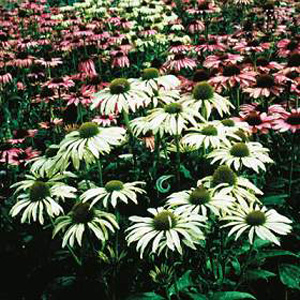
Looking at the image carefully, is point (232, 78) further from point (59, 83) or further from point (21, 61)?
point (21, 61)

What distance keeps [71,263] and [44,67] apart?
3.88 meters

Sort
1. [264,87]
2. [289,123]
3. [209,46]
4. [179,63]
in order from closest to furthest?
[289,123]
[264,87]
[179,63]
[209,46]

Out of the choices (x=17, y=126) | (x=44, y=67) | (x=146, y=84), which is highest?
(x=146, y=84)

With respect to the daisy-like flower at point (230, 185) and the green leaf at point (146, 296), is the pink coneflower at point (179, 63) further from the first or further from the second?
the green leaf at point (146, 296)

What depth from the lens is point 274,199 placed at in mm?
2844

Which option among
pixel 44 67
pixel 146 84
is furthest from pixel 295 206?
pixel 44 67

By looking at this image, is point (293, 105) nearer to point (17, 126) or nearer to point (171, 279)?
point (171, 279)

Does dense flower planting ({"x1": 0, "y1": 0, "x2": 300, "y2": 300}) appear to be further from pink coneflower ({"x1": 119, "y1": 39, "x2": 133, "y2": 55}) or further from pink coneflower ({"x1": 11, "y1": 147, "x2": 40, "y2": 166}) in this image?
pink coneflower ({"x1": 119, "y1": 39, "x2": 133, "y2": 55})

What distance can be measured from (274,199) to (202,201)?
902mm

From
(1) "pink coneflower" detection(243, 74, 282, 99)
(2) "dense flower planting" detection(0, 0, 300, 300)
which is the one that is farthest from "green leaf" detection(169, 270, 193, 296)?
(1) "pink coneflower" detection(243, 74, 282, 99)

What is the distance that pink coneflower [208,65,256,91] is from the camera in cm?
346

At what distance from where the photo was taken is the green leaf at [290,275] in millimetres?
2615

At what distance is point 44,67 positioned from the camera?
616 cm

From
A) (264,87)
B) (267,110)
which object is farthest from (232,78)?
(267,110)
